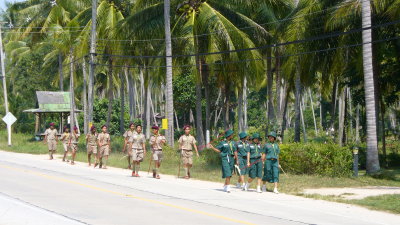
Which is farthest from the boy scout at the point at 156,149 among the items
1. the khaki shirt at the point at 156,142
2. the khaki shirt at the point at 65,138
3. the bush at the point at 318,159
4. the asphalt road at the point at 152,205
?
the khaki shirt at the point at 65,138

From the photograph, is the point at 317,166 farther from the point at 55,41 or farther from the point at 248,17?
the point at 55,41

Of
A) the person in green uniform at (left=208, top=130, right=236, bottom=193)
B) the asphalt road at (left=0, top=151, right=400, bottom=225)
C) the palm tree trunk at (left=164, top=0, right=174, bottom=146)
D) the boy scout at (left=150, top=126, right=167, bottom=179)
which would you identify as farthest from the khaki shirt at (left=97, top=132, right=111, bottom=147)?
the person in green uniform at (left=208, top=130, right=236, bottom=193)

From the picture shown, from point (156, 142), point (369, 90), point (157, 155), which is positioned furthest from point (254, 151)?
point (369, 90)

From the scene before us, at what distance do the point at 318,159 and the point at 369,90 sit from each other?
118 inches

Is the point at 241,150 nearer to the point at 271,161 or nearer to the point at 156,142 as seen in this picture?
→ the point at 271,161

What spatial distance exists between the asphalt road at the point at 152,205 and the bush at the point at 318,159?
13.3 ft

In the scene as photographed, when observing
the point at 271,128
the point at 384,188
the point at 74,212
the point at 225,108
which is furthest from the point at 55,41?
the point at 74,212

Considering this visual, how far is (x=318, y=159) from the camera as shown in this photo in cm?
2212

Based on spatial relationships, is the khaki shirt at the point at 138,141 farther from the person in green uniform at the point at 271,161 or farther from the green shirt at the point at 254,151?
the person in green uniform at the point at 271,161

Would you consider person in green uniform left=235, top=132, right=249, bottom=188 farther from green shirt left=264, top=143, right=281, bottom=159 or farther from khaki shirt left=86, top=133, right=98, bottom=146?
khaki shirt left=86, top=133, right=98, bottom=146

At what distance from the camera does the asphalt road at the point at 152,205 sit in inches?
464

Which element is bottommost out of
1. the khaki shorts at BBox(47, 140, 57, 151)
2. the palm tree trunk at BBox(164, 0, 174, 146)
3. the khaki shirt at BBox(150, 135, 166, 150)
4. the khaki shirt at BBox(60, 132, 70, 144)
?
the khaki shirt at BBox(150, 135, 166, 150)

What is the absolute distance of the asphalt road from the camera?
38.7ft

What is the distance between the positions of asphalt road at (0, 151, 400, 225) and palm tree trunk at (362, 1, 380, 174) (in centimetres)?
618
